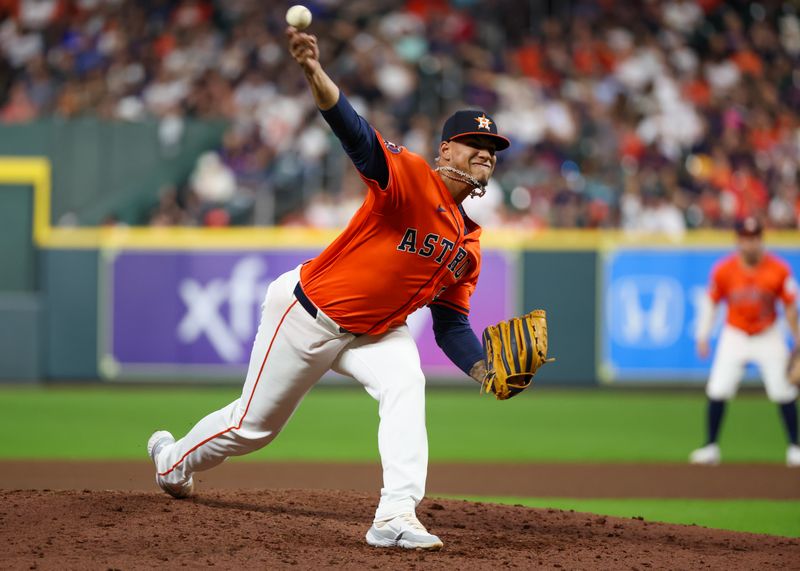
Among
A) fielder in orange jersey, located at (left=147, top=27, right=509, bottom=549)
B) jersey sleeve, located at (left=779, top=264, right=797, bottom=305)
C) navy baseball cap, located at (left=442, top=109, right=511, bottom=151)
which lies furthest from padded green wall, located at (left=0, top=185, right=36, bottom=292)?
navy baseball cap, located at (left=442, top=109, right=511, bottom=151)

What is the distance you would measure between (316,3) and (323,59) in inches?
62.1

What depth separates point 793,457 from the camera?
9.49 metres

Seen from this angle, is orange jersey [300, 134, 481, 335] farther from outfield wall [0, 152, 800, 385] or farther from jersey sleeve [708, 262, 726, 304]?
outfield wall [0, 152, 800, 385]

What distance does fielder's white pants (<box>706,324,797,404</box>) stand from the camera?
9969 mm

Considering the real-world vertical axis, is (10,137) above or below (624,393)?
above

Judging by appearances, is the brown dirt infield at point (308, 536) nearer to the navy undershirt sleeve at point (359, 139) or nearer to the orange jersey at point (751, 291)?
the navy undershirt sleeve at point (359, 139)

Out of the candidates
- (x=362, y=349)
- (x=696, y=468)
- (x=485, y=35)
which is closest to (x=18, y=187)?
(x=485, y=35)

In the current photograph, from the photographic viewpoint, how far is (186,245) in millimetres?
15328

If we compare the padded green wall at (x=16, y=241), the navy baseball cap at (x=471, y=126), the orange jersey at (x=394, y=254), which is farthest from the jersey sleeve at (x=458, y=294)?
the padded green wall at (x=16, y=241)

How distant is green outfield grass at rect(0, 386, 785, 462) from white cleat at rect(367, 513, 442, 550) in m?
4.29

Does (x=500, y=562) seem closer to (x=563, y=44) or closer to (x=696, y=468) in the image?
(x=696, y=468)

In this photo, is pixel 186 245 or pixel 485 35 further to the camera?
pixel 485 35

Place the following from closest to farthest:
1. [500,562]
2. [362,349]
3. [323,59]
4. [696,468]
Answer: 1. [500,562]
2. [362,349]
3. [696,468]
4. [323,59]

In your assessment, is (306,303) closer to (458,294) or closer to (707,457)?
(458,294)
